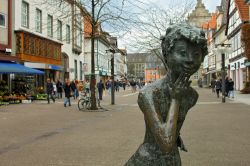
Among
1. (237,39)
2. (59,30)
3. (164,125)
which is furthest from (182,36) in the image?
(237,39)

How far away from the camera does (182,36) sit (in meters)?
2.68

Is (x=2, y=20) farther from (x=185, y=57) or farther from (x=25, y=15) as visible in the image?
(x=185, y=57)

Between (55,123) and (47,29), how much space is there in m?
27.0

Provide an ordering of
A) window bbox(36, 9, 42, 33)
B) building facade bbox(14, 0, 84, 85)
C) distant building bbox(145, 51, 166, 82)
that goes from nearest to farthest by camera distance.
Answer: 1. building facade bbox(14, 0, 84, 85)
2. window bbox(36, 9, 42, 33)
3. distant building bbox(145, 51, 166, 82)

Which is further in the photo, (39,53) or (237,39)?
(237,39)

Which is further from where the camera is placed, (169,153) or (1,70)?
(1,70)

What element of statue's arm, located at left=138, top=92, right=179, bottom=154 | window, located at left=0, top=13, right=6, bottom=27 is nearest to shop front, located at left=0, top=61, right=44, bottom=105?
window, located at left=0, top=13, right=6, bottom=27

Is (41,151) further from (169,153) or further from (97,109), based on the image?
(97,109)

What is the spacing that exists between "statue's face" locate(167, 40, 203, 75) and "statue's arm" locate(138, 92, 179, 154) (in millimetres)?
218

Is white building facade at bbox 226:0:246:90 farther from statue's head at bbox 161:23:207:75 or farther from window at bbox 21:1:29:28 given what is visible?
statue's head at bbox 161:23:207:75

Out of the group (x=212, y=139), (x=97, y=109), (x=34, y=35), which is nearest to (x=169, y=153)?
(x=212, y=139)

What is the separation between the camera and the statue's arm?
261 cm

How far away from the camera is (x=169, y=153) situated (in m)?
2.73

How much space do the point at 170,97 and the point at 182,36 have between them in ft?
1.34
